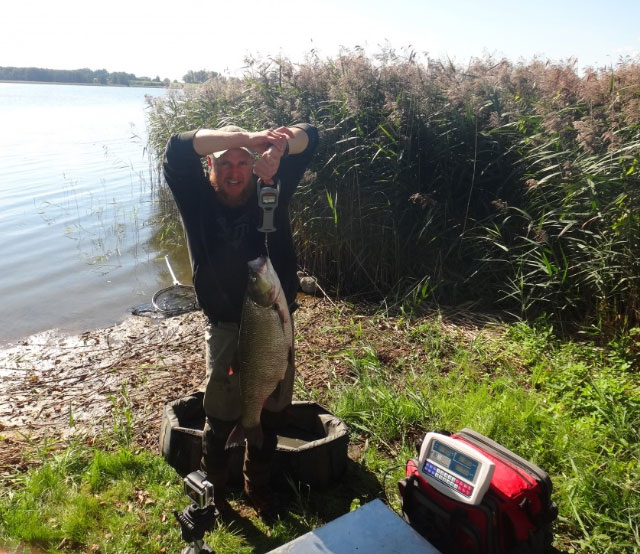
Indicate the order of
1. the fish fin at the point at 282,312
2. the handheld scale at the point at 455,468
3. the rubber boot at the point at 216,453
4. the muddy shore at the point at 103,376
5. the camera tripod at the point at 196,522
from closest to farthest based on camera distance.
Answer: the camera tripod at the point at 196,522
the handheld scale at the point at 455,468
the fish fin at the point at 282,312
the rubber boot at the point at 216,453
the muddy shore at the point at 103,376

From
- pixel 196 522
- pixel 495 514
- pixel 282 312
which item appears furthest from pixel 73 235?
pixel 495 514

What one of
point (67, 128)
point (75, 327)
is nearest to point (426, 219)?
point (75, 327)

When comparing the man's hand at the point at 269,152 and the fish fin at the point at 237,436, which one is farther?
the fish fin at the point at 237,436

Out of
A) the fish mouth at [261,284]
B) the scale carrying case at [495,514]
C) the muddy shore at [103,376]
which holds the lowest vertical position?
the muddy shore at [103,376]

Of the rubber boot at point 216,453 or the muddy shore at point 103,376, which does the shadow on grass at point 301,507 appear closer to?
the rubber boot at point 216,453

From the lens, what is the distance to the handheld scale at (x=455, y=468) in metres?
2.59

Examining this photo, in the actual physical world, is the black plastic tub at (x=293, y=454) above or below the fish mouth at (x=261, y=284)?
below

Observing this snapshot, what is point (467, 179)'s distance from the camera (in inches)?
253

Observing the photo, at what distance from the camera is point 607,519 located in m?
3.07

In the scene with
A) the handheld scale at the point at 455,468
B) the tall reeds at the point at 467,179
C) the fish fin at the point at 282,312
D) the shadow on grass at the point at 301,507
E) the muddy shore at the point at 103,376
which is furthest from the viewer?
the tall reeds at the point at 467,179

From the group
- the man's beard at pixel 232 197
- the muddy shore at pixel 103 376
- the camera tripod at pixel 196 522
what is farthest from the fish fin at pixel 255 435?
the muddy shore at pixel 103 376

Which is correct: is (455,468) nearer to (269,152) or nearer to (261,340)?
(261,340)

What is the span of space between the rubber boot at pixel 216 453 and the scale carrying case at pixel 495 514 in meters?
1.08

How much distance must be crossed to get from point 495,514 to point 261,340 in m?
1.39
